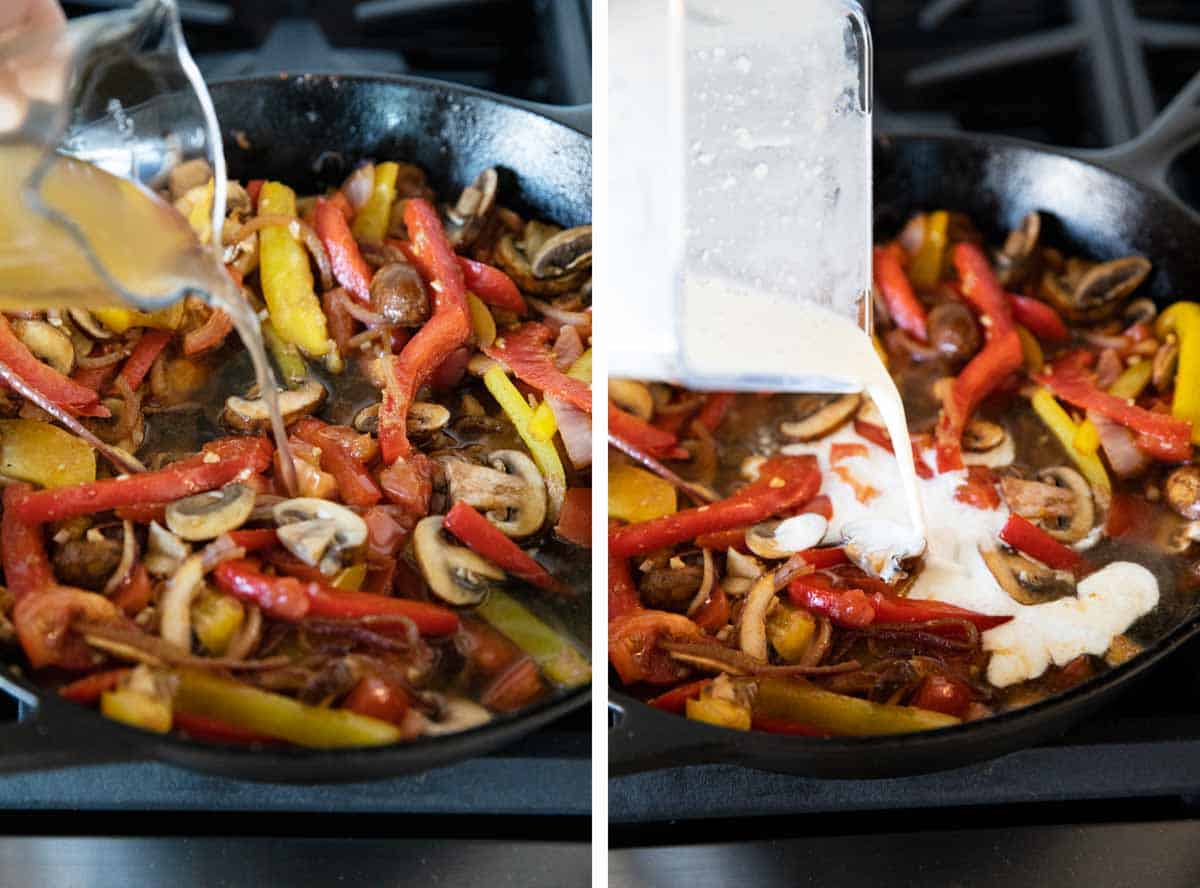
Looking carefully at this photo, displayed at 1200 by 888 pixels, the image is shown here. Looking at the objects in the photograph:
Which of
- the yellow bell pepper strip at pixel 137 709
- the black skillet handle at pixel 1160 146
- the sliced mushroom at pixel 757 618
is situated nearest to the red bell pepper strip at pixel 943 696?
the sliced mushroom at pixel 757 618

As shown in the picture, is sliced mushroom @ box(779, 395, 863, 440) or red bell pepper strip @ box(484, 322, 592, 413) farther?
sliced mushroom @ box(779, 395, 863, 440)

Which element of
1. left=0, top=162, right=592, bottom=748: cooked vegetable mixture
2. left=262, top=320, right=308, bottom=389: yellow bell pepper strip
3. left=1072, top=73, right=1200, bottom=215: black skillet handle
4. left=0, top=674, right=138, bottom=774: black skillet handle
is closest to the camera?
left=0, top=674, right=138, bottom=774: black skillet handle

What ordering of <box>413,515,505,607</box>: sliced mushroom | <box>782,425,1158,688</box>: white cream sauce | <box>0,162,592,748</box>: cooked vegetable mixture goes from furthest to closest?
1. <box>782,425,1158,688</box>: white cream sauce
2. <box>413,515,505,607</box>: sliced mushroom
3. <box>0,162,592,748</box>: cooked vegetable mixture

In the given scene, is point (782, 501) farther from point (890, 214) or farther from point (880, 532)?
point (890, 214)

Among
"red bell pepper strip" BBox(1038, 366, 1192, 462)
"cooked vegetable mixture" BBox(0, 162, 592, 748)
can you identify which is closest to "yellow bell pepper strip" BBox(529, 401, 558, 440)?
"cooked vegetable mixture" BBox(0, 162, 592, 748)

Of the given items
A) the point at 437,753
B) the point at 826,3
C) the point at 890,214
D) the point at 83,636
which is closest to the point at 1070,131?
the point at 890,214

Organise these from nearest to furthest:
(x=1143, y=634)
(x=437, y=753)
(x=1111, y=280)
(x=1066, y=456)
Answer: (x=437, y=753) < (x=1143, y=634) < (x=1066, y=456) < (x=1111, y=280)

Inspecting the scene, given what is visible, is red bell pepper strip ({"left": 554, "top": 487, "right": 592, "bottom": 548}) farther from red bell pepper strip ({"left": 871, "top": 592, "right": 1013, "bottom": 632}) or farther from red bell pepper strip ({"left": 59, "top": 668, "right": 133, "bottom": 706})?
red bell pepper strip ({"left": 59, "top": 668, "right": 133, "bottom": 706})
